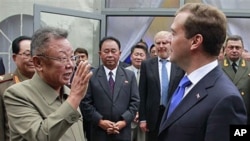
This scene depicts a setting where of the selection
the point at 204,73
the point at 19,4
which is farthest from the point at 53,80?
the point at 19,4

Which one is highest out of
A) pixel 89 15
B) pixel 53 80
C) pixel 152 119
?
pixel 89 15

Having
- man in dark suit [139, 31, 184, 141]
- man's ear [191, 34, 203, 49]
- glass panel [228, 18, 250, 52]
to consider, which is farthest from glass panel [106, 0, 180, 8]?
man's ear [191, 34, 203, 49]

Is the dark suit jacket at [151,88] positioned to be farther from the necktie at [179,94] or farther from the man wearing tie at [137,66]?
the necktie at [179,94]

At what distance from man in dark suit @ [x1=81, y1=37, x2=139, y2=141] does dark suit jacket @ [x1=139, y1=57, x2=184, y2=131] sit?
12 cm

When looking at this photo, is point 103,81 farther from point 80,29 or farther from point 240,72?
point 80,29

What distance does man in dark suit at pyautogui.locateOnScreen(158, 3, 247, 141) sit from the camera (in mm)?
2094

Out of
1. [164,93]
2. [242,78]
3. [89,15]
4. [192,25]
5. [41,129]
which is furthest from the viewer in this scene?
[89,15]

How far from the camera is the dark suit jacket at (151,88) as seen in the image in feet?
18.2

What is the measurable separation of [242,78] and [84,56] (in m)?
2.45

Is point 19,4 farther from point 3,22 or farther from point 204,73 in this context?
point 204,73

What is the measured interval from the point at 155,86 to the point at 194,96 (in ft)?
10.9

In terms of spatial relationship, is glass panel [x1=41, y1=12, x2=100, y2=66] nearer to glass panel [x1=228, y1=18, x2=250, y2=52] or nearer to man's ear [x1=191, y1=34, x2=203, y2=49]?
glass panel [x1=228, y1=18, x2=250, y2=52]

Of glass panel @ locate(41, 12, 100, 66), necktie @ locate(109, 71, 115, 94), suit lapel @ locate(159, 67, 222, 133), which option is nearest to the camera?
suit lapel @ locate(159, 67, 222, 133)

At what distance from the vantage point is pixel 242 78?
646 centimetres
